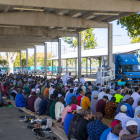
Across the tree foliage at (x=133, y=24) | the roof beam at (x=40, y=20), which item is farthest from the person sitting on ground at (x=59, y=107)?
the tree foliage at (x=133, y=24)

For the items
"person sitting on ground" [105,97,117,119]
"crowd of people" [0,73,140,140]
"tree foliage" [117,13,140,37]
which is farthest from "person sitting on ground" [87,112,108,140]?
"tree foliage" [117,13,140,37]

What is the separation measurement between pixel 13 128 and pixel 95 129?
14.2 ft

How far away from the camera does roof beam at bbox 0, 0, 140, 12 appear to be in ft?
48.3

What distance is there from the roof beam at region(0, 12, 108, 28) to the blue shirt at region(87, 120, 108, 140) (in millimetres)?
15708

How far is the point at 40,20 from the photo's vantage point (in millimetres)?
20578

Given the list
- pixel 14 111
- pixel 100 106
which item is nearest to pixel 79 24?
pixel 14 111

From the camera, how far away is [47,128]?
8.44m

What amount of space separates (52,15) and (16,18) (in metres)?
3.46

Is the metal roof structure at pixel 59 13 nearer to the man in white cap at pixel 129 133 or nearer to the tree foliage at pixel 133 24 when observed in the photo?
the tree foliage at pixel 133 24

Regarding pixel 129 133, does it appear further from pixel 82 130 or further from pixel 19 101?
pixel 19 101

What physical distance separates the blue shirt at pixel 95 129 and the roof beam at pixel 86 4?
1102cm

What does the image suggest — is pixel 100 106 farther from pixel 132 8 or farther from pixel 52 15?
pixel 52 15

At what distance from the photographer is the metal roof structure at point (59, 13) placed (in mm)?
15539

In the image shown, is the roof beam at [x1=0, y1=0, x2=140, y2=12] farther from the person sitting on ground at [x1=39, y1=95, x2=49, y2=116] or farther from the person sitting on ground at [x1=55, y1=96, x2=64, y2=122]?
the person sitting on ground at [x1=55, y1=96, x2=64, y2=122]
